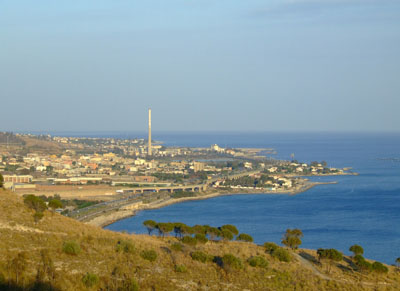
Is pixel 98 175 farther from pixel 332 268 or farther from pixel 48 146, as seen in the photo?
pixel 332 268

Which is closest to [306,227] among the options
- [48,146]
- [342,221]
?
[342,221]

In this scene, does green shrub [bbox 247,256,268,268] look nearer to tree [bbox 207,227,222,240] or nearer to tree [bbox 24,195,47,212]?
tree [bbox 207,227,222,240]

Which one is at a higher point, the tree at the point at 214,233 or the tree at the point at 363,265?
the tree at the point at 214,233

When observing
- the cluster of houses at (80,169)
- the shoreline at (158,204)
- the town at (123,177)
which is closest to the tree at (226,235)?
the shoreline at (158,204)

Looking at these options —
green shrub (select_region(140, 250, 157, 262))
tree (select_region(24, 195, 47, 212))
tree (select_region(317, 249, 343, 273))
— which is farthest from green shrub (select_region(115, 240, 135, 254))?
tree (select_region(317, 249, 343, 273))

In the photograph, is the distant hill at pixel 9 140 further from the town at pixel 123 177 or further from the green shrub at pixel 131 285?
the green shrub at pixel 131 285

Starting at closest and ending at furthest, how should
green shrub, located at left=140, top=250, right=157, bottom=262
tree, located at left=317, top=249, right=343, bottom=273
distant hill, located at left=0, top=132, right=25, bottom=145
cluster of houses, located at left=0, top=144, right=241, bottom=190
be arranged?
1. green shrub, located at left=140, top=250, right=157, bottom=262
2. tree, located at left=317, top=249, right=343, bottom=273
3. cluster of houses, located at left=0, top=144, right=241, bottom=190
4. distant hill, located at left=0, top=132, right=25, bottom=145
